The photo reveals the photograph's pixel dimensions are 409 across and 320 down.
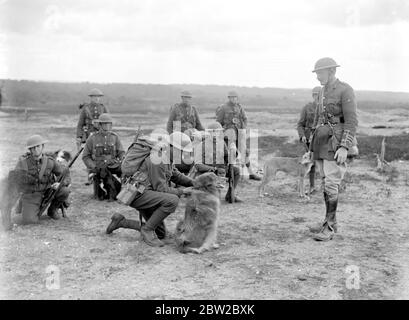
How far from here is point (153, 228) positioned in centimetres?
721

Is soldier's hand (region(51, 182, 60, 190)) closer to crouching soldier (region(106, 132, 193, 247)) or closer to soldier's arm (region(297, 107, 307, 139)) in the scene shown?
crouching soldier (region(106, 132, 193, 247))

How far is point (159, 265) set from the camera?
6.35 meters

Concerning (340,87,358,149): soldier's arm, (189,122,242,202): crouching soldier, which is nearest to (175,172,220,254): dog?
(189,122,242,202): crouching soldier

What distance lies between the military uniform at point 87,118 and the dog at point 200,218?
577 cm

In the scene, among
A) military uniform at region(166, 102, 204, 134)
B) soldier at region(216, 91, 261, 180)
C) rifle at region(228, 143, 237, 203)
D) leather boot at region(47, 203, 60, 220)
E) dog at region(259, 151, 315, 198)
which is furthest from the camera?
soldier at region(216, 91, 261, 180)

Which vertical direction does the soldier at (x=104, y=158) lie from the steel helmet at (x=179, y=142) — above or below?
below

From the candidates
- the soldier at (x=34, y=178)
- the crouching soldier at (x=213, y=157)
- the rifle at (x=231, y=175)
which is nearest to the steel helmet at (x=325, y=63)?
Answer: the crouching soldier at (x=213, y=157)

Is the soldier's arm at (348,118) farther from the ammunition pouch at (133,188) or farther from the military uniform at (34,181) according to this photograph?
the military uniform at (34,181)

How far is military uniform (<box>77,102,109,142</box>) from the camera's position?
1194 cm

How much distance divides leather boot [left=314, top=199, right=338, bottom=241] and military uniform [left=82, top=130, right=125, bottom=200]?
4594 millimetres

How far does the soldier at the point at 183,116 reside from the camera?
11.5m
